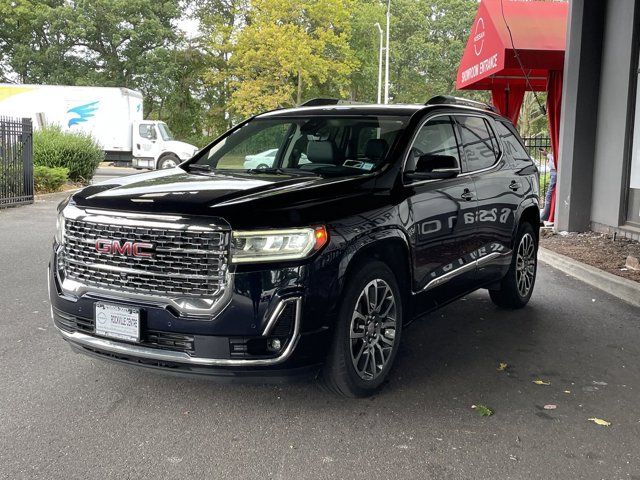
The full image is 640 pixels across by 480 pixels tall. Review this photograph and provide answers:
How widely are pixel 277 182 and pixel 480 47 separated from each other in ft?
37.1

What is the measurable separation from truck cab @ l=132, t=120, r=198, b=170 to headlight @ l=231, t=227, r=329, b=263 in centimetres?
2581

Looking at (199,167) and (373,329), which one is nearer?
(373,329)

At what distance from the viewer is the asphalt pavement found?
10.5 feet

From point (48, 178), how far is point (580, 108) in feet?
42.0

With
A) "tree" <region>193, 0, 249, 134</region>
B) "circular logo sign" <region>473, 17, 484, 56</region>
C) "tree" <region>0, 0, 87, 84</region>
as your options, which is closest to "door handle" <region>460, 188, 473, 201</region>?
"circular logo sign" <region>473, 17, 484, 56</region>

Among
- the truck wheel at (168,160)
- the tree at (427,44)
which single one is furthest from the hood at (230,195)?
the tree at (427,44)

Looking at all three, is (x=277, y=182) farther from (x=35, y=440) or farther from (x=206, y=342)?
(x=35, y=440)

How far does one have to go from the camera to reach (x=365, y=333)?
3945 mm

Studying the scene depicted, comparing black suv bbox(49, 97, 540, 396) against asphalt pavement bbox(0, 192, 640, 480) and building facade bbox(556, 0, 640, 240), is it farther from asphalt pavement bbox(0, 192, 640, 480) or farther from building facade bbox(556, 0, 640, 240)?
building facade bbox(556, 0, 640, 240)

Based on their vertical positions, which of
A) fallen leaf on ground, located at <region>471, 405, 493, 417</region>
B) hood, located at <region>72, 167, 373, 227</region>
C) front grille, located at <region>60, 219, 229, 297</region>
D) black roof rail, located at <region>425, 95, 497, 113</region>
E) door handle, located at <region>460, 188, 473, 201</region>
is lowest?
fallen leaf on ground, located at <region>471, 405, 493, 417</region>

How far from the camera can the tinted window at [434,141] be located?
462 cm

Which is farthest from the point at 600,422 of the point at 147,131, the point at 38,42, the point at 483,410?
the point at 38,42

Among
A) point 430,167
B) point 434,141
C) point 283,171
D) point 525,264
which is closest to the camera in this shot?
point 430,167

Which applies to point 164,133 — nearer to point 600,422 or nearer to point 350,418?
point 350,418
